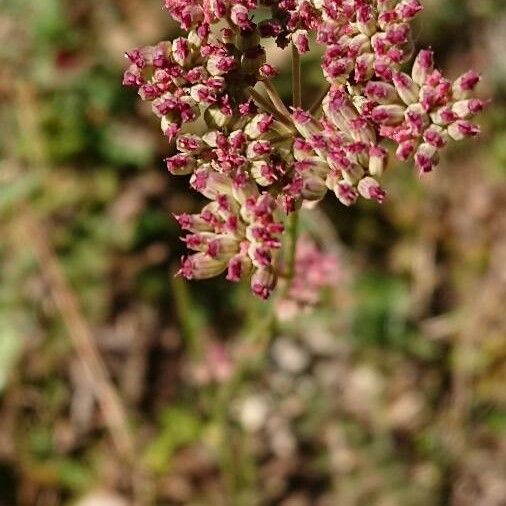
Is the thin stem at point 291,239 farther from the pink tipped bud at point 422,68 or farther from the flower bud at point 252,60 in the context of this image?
the pink tipped bud at point 422,68

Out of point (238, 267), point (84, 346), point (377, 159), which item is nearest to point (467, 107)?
point (377, 159)

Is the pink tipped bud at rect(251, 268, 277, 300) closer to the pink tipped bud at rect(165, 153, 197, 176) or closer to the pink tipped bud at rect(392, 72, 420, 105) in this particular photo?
the pink tipped bud at rect(165, 153, 197, 176)

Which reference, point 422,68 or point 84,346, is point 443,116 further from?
point 84,346

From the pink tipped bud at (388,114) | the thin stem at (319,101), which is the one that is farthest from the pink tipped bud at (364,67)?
the thin stem at (319,101)

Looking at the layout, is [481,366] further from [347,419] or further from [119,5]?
[119,5]

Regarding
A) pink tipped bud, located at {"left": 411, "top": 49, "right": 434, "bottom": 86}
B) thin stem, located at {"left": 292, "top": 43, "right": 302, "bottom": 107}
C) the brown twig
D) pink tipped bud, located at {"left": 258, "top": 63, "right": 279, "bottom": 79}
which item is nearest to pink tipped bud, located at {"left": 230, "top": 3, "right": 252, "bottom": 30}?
pink tipped bud, located at {"left": 258, "top": 63, "right": 279, "bottom": 79}

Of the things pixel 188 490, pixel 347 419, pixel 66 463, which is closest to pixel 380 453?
pixel 347 419
